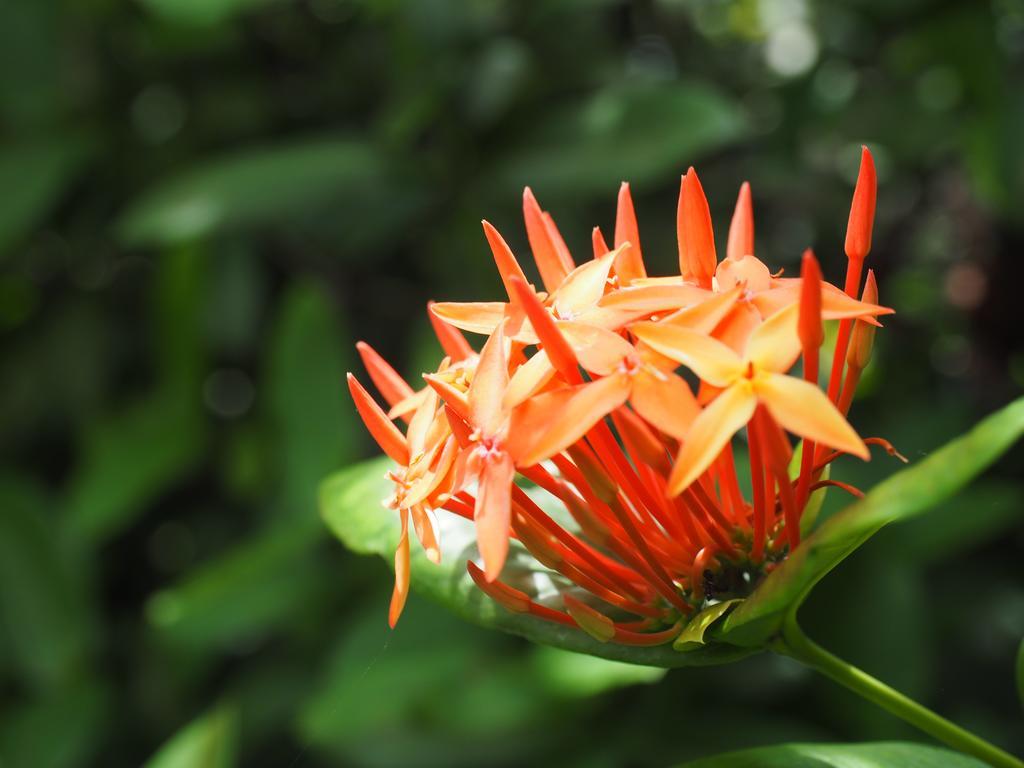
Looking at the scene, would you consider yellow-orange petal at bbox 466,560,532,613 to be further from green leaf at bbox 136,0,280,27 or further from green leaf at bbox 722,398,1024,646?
green leaf at bbox 136,0,280,27

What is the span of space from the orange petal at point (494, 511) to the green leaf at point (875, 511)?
0.11 meters

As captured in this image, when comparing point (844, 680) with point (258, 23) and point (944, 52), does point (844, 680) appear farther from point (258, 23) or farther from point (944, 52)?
point (258, 23)

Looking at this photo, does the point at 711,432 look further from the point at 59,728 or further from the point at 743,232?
the point at 59,728

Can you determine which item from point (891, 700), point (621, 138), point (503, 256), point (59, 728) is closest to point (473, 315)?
point (503, 256)

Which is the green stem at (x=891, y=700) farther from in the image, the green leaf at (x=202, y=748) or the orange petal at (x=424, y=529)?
the green leaf at (x=202, y=748)

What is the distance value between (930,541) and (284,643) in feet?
2.64

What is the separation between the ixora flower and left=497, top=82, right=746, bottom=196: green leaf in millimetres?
621

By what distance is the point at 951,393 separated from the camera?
4.71ft

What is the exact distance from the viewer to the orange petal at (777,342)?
41 cm

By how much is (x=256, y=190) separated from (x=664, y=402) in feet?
2.95

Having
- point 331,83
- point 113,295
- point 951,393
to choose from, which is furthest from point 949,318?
point 113,295

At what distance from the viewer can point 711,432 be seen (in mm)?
397

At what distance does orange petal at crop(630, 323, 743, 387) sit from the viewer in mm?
414

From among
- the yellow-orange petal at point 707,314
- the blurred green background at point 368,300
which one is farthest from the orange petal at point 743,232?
the blurred green background at point 368,300
